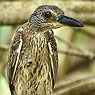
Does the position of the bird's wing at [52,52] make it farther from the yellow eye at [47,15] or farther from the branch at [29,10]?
the branch at [29,10]

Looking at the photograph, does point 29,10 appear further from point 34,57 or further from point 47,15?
point 47,15

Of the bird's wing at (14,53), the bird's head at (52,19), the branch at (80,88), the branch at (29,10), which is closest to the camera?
the bird's head at (52,19)

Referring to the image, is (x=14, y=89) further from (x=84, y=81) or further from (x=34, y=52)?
(x=84, y=81)

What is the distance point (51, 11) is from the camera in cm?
316

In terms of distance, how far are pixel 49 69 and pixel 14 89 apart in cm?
41

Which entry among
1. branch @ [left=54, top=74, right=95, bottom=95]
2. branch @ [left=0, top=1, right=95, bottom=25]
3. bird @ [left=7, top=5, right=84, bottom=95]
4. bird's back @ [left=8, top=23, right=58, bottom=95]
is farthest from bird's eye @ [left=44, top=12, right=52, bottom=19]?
branch @ [left=54, top=74, right=95, bottom=95]

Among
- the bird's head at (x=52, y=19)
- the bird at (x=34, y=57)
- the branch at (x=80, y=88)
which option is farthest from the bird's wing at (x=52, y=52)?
the branch at (x=80, y=88)

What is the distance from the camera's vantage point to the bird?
11.0 ft

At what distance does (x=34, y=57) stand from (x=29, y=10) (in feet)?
3.43

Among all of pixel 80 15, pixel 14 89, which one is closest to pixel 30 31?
pixel 14 89

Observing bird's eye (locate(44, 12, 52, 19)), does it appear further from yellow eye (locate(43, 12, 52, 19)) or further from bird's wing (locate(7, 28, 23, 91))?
bird's wing (locate(7, 28, 23, 91))

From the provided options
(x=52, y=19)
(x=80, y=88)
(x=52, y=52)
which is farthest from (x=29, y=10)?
(x=52, y=19)

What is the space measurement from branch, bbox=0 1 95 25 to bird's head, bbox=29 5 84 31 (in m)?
Answer: 1.06

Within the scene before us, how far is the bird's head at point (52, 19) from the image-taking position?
123 inches
